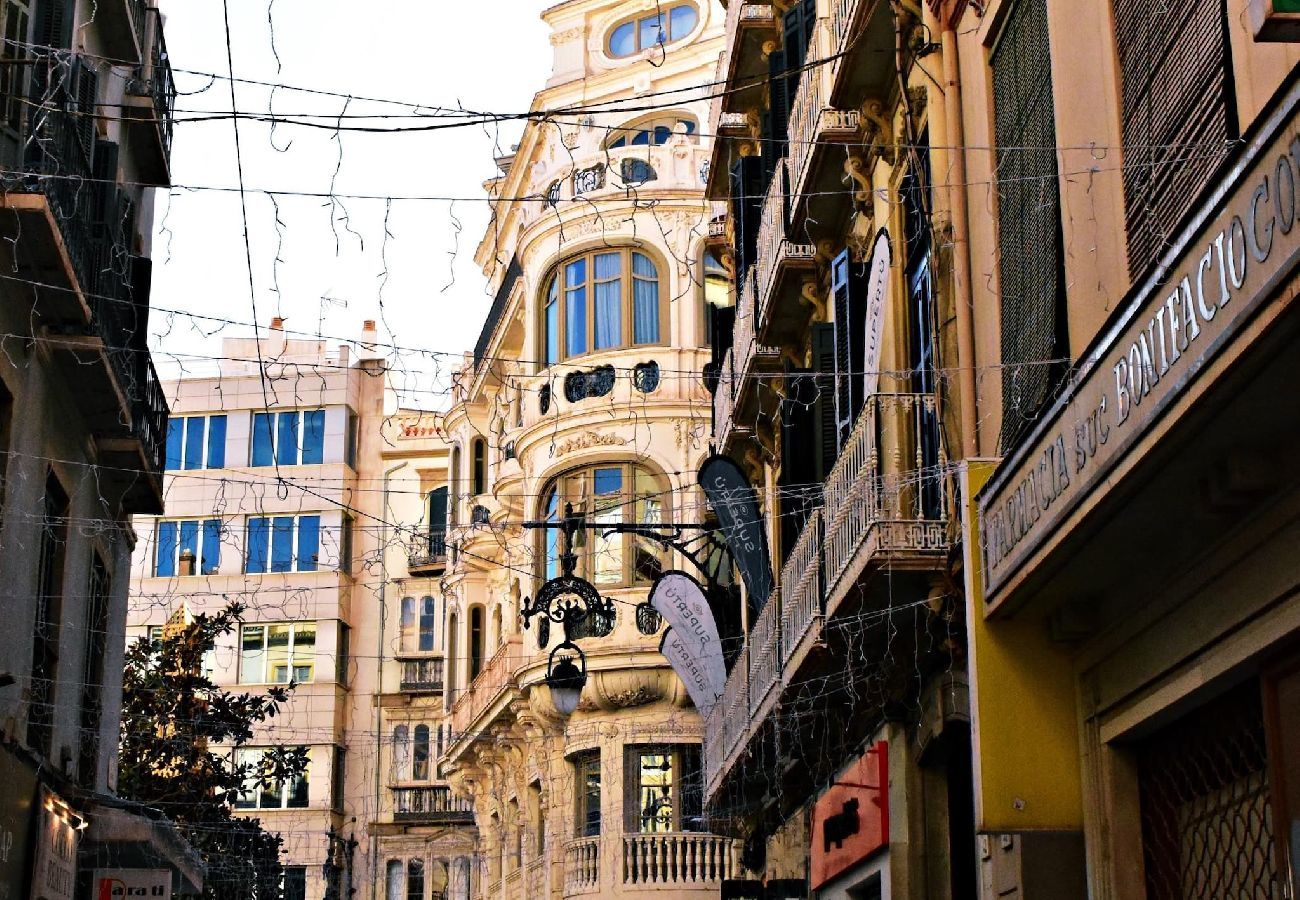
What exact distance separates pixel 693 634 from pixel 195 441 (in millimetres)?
32923

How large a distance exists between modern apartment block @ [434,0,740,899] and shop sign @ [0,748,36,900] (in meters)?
13.0

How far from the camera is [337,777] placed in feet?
166

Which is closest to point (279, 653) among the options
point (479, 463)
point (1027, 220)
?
point (479, 463)

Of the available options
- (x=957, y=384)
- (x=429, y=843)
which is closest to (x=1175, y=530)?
(x=957, y=384)

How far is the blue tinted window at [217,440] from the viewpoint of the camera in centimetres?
5188

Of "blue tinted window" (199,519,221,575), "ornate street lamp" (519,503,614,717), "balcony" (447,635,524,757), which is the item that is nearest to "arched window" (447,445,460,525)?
"balcony" (447,635,524,757)

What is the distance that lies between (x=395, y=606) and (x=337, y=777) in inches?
193

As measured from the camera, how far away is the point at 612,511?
3228cm

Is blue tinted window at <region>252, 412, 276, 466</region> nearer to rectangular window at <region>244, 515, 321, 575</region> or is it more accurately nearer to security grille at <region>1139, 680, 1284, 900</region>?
rectangular window at <region>244, 515, 321, 575</region>

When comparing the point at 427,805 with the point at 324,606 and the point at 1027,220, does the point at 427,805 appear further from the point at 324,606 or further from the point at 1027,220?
the point at 1027,220

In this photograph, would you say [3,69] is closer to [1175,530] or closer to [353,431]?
[1175,530]

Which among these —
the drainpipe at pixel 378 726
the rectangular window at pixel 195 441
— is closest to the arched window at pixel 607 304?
the drainpipe at pixel 378 726

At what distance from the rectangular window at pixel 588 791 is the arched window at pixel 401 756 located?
18.8m

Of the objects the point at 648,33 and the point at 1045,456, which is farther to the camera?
the point at 648,33
